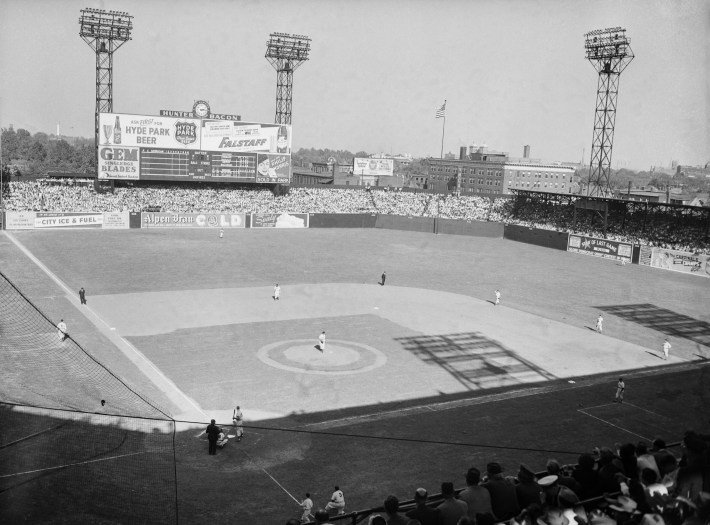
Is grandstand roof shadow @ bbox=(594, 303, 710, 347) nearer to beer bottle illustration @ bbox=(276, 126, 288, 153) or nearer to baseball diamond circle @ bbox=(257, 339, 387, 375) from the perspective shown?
baseball diamond circle @ bbox=(257, 339, 387, 375)

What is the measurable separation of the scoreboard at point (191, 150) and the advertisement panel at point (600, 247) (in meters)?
31.7

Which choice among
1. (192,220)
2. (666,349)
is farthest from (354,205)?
(666,349)

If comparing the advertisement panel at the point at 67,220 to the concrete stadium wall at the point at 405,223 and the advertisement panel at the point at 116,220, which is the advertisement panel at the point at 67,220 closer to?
the advertisement panel at the point at 116,220

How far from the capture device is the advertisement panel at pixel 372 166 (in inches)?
4040

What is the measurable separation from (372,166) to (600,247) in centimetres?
4992

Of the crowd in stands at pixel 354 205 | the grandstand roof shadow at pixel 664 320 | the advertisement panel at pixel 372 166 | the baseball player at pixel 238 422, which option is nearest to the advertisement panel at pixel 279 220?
the crowd in stands at pixel 354 205

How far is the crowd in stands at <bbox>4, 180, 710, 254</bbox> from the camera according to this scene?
59.0 m

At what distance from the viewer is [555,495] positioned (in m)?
6.86

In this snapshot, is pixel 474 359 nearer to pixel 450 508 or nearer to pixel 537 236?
pixel 450 508

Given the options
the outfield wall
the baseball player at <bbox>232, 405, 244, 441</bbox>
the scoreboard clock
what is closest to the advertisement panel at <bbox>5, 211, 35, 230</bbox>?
the outfield wall

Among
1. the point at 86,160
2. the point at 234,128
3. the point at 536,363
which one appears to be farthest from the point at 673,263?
the point at 86,160

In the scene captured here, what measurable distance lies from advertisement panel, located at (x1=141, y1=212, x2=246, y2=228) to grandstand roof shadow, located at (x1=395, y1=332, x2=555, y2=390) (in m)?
41.7

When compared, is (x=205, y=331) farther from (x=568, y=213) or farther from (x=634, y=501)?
(x=568, y=213)

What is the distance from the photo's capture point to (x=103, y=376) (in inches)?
848
